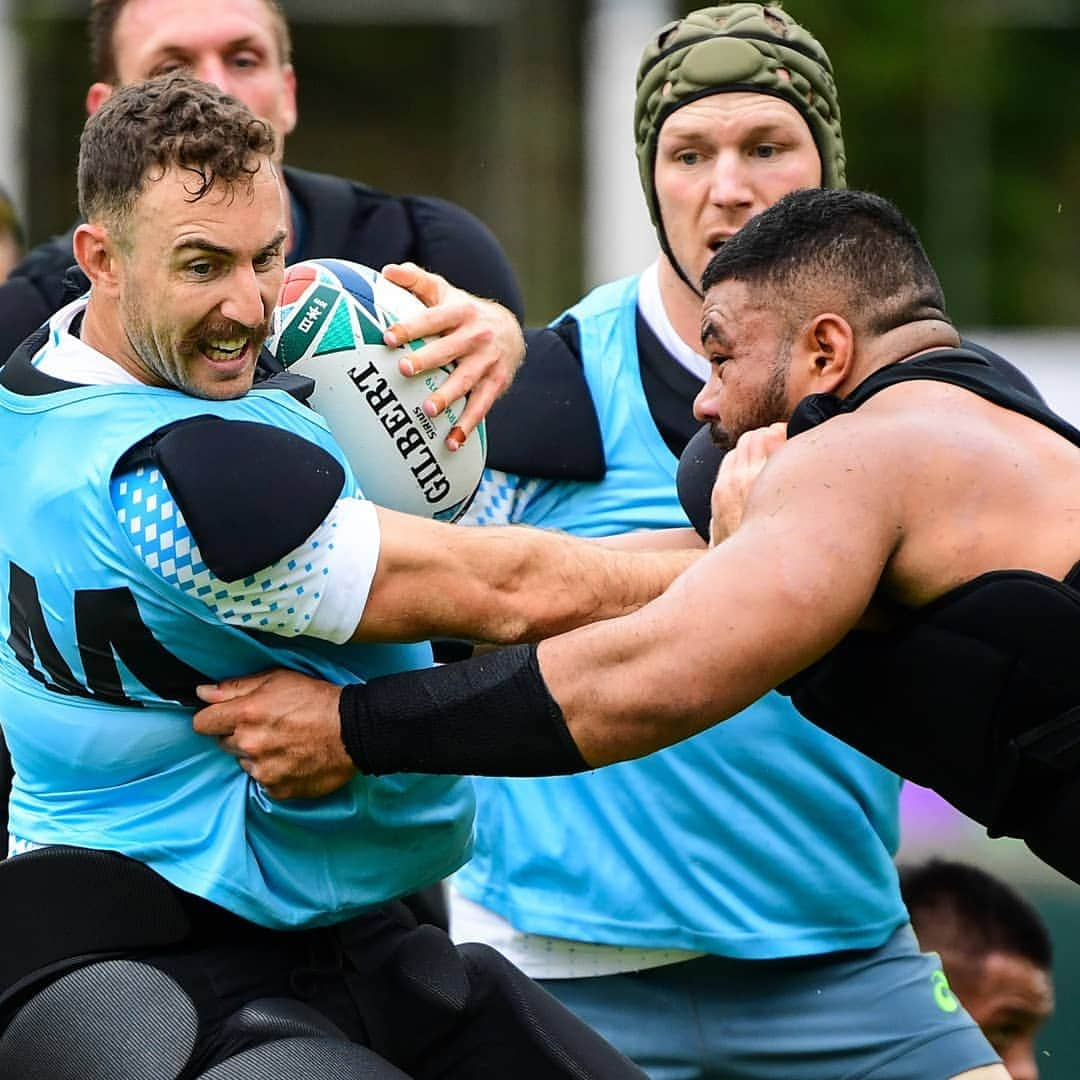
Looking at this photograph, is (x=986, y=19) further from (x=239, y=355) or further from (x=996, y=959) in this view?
(x=239, y=355)

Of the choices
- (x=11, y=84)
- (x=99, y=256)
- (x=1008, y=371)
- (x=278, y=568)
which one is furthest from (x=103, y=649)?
(x=11, y=84)

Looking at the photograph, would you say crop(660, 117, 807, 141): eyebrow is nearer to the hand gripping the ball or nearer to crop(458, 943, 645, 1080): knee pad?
the hand gripping the ball

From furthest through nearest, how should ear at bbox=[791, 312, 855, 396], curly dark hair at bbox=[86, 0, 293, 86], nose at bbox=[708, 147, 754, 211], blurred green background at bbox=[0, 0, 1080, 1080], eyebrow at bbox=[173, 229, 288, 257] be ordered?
blurred green background at bbox=[0, 0, 1080, 1080] < curly dark hair at bbox=[86, 0, 293, 86] < nose at bbox=[708, 147, 754, 211] < ear at bbox=[791, 312, 855, 396] < eyebrow at bbox=[173, 229, 288, 257]

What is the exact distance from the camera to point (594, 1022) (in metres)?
4.57

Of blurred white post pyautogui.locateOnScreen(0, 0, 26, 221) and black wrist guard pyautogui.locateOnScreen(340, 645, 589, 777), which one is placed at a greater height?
black wrist guard pyautogui.locateOnScreen(340, 645, 589, 777)

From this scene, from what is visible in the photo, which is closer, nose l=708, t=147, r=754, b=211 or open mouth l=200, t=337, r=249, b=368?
open mouth l=200, t=337, r=249, b=368

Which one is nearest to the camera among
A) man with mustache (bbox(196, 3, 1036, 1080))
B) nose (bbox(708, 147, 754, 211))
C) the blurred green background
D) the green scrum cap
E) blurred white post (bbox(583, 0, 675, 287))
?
man with mustache (bbox(196, 3, 1036, 1080))

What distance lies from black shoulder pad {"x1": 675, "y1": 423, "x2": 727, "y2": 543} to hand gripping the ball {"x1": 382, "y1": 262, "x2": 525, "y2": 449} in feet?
1.22

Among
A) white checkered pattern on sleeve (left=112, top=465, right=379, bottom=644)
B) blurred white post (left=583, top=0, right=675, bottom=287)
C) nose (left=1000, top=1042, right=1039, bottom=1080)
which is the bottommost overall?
nose (left=1000, top=1042, right=1039, bottom=1080)

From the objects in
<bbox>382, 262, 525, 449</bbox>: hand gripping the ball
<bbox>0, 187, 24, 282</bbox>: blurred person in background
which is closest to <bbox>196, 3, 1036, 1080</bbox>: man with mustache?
<bbox>382, 262, 525, 449</bbox>: hand gripping the ball

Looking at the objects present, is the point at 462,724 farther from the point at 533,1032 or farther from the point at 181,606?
the point at 533,1032

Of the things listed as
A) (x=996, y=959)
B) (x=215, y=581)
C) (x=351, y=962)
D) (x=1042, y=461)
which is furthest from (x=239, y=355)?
(x=996, y=959)

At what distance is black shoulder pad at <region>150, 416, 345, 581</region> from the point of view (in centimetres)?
329

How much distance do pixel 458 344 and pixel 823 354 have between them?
0.67 metres
